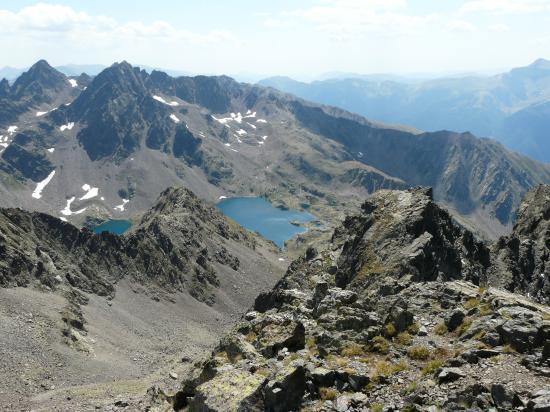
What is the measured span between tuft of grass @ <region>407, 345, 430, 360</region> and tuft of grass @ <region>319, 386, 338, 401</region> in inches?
197

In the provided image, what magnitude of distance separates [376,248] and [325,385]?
40249 millimetres

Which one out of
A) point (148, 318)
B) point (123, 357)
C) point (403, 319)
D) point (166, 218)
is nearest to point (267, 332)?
point (403, 319)

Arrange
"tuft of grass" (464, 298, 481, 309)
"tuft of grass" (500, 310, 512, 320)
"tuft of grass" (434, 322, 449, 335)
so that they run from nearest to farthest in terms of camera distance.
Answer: "tuft of grass" (500, 310, 512, 320)
"tuft of grass" (434, 322, 449, 335)
"tuft of grass" (464, 298, 481, 309)

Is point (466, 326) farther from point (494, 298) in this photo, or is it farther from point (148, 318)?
point (148, 318)

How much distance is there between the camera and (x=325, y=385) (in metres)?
23.8

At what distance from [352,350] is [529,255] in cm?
5343

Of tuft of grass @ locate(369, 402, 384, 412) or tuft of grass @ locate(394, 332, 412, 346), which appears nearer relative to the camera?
tuft of grass @ locate(369, 402, 384, 412)

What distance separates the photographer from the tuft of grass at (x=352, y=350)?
27234 millimetres

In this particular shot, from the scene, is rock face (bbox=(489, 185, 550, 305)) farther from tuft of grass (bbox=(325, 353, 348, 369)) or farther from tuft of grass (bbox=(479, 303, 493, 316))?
tuft of grass (bbox=(325, 353, 348, 369))

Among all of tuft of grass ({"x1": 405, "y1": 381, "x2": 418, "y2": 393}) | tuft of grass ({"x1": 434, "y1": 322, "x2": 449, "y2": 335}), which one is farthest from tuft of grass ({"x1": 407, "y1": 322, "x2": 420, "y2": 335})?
tuft of grass ({"x1": 405, "y1": 381, "x2": 418, "y2": 393})

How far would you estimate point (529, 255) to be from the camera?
70.9 meters

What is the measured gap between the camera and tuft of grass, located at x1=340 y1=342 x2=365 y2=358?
27234 mm

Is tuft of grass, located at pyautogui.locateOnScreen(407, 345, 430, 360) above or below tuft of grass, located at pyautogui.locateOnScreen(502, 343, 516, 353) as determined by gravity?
below

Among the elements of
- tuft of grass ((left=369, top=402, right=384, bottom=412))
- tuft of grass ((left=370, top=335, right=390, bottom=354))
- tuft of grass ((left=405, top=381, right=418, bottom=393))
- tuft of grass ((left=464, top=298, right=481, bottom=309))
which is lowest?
tuft of grass ((left=370, top=335, right=390, bottom=354))
